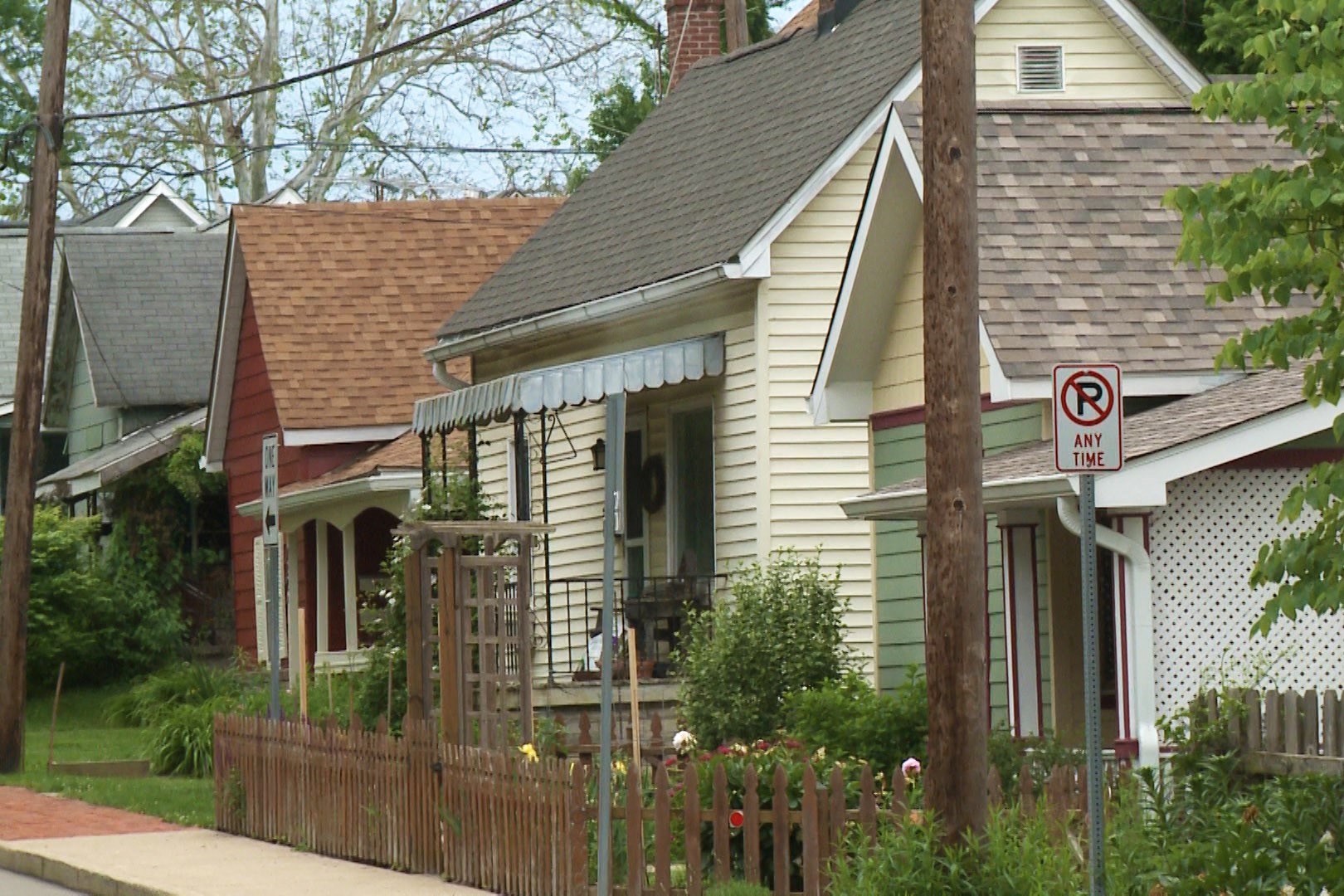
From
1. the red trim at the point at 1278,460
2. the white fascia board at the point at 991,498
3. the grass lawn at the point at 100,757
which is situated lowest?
the grass lawn at the point at 100,757

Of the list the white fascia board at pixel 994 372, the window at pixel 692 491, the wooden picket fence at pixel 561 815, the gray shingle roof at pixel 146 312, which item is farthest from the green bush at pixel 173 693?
the white fascia board at pixel 994 372

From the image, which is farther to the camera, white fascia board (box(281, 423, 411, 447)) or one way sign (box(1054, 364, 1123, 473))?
white fascia board (box(281, 423, 411, 447))

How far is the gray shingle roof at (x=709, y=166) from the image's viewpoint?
20.9 m

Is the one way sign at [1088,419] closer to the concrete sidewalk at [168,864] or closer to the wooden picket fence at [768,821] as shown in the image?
the wooden picket fence at [768,821]

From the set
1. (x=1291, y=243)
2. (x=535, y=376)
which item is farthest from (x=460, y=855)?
(x=535, y=376)

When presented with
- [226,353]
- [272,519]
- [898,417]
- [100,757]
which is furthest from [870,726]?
[226,353]

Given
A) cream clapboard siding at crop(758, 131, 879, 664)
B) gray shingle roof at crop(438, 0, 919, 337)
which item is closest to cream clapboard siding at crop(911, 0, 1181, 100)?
gray shingle roof at crop(438, 0, 919, 337)

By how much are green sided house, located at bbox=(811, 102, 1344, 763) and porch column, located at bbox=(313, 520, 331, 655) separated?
533 inches

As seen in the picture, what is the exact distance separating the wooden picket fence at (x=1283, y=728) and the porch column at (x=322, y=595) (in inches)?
792

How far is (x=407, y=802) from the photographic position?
1416cm

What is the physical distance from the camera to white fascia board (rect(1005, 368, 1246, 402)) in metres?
14.9

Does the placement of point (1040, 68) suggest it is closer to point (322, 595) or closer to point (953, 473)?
point (953, 473)

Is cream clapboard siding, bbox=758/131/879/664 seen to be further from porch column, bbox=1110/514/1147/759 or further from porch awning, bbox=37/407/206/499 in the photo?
porch awning, bbox=37/407/206/499

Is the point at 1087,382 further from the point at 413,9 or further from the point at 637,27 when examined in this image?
the point at 413,9
